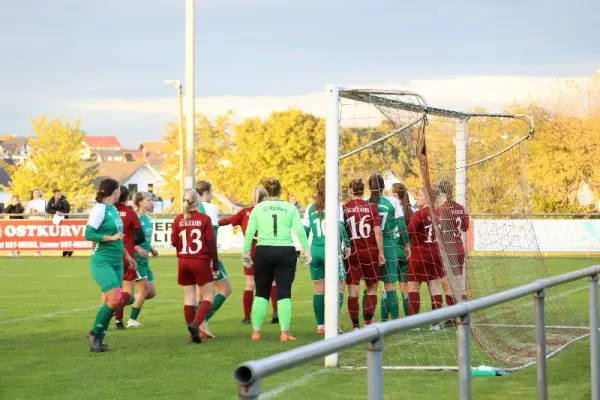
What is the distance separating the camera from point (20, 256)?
36.4 meters

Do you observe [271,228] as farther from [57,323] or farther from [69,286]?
[69,286]

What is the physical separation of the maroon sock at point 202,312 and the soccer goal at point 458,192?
195 centimetres

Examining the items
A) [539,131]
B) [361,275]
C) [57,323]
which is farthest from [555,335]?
[539,131]

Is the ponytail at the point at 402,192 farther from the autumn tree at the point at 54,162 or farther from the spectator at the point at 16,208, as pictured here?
the autumn tree at the point at 54,162

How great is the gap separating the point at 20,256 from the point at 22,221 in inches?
54.5

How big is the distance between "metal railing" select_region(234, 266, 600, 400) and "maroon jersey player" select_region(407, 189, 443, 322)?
20.4 feet

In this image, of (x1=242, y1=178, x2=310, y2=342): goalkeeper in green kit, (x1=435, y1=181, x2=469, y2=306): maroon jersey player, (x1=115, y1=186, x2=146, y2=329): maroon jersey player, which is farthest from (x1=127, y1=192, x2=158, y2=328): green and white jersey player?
(x1=435, y1=181, x2=469, y2=306): maroon jersey player

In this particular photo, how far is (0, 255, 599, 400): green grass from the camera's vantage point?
735cm

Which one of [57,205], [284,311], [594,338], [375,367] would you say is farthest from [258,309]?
[57,205]

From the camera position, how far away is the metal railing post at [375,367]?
402 cm

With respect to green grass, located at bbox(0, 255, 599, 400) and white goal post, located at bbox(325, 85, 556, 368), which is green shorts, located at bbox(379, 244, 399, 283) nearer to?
white goal post, located at bbox(325, 85, 556, 368)

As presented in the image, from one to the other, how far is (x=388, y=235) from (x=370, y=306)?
39.1 inches

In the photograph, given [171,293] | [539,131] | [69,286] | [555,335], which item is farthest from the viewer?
[539,131]

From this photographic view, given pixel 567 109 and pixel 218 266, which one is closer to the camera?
pixel 218 266
